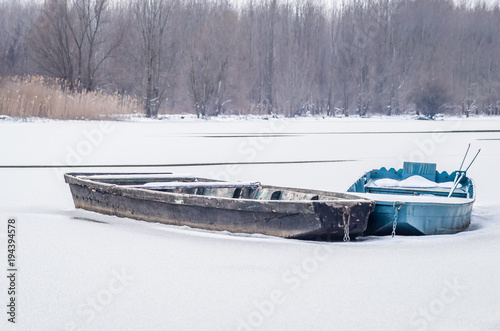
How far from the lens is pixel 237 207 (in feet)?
16.5

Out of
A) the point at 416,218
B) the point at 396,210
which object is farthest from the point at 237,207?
the point at 416,218

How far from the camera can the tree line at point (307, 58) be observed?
121 feet

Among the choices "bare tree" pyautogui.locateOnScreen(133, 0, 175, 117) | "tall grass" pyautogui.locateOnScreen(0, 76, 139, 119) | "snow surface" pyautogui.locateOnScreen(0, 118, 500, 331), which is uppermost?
"bare tree" pyautogui.locateOnScreen(133, 0, 175, 117)

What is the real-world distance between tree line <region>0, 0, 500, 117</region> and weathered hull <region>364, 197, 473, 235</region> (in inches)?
1136

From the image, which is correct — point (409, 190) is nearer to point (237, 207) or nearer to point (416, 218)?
point (416, 218)

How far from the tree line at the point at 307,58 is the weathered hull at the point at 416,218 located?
28.8m

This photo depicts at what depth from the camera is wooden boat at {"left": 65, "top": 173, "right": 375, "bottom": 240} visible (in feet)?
15.8

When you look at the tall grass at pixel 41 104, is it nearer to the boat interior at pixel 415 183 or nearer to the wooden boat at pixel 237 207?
the wooden boat at pixel 237 207

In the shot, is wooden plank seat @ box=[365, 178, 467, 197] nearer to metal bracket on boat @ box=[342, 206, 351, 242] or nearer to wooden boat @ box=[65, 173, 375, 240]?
wooden boat @ box=[65, 173, 375, 240]

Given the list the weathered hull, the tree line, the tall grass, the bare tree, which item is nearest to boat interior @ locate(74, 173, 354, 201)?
the weathered hull

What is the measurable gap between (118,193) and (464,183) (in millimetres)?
3735

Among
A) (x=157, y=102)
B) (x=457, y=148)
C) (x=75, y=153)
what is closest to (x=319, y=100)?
(x=157, y=102)

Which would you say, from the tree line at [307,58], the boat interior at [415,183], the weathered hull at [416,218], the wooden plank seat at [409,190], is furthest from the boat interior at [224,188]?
the tree line at [307,58]

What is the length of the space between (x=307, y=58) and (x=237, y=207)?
36.5 metres
